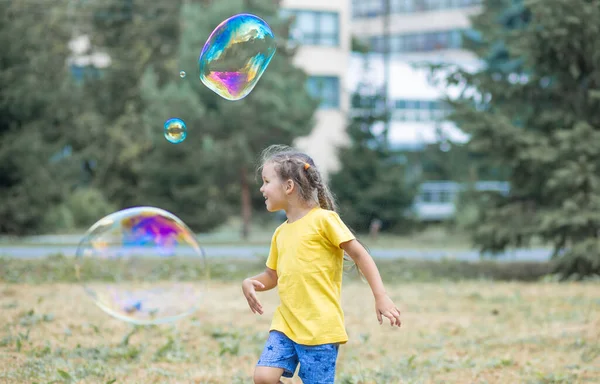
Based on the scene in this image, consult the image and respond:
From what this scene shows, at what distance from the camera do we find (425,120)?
42219 mm

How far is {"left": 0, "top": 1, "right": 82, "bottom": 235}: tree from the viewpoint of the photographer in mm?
14953

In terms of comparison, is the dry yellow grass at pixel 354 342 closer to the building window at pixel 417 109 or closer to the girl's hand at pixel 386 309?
the girl's hand at pixel 386 309

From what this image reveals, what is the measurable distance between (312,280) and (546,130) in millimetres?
10205

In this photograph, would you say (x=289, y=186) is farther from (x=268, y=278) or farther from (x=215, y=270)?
(x=215, y=270)

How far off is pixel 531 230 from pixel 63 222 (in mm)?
19066

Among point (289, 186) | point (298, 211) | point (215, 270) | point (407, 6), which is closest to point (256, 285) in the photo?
point (298, 211)

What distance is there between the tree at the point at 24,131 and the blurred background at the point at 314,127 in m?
0.04

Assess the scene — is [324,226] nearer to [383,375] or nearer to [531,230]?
[383,375]

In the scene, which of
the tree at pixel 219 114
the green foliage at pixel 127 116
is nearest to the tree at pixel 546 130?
the green foliage at pixel 127 116

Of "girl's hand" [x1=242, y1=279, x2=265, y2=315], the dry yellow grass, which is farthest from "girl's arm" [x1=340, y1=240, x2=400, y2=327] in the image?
the dry yellow grass

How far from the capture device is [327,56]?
35.8 metres

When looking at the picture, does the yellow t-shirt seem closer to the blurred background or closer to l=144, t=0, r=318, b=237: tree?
the blurred background

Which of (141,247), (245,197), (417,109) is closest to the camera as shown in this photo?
(141,247)

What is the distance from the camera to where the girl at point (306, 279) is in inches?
159
